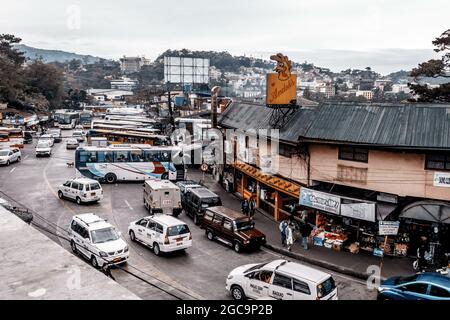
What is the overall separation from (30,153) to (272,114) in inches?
1517

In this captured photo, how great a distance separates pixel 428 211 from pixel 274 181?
10176 mm

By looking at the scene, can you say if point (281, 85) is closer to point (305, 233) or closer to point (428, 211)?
point (305, 233)

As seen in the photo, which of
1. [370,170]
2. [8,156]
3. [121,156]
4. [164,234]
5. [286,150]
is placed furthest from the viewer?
[8,156]

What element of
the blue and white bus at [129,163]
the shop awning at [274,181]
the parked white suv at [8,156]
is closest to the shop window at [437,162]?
the shop awning at [274,181]

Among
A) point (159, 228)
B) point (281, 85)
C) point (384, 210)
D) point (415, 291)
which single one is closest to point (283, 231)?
point (384, 210)

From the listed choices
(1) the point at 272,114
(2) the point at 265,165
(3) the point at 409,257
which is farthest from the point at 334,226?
(1) the point at 272,114

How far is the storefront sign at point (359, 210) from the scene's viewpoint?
69.8 ft

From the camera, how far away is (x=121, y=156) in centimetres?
3919

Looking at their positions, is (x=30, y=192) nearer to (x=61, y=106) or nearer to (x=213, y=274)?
(x=213, y=274)

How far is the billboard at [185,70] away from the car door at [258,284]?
80015 millimetres

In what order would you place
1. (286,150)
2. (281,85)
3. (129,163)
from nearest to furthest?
(286,150), (281,85), (129,163)

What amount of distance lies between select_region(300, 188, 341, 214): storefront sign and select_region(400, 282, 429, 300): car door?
7247 mm

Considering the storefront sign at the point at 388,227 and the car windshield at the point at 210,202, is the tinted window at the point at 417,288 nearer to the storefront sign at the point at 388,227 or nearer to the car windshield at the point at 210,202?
the storefront sign at the point at 388,227

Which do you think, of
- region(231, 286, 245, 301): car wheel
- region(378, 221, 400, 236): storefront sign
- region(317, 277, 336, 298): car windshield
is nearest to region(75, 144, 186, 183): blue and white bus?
region(378, 221, 400, 236): storefront sign
